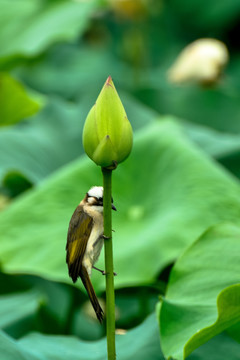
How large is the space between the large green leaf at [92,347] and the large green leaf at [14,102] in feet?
2.72

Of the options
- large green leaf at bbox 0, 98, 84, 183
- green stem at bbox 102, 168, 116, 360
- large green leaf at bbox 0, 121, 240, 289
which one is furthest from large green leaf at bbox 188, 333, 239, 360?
large green leaf at bbox 0, 98, 84, 183

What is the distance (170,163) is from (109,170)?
73cm

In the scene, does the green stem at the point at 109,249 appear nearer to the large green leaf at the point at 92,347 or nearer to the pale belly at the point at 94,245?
the pale belly at the point at 94,245

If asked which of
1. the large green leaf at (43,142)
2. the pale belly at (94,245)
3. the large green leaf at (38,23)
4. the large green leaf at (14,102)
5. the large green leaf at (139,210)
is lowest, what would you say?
the pale belly at (94,245)

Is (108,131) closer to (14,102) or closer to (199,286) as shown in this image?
(199,286)

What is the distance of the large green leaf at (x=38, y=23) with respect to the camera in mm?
1794

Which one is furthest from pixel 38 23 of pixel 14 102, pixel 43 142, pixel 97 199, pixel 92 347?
pixel 97 199

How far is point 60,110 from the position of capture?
162cm

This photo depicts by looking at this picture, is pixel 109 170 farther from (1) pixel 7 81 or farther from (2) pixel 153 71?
(2) pixel 153 71

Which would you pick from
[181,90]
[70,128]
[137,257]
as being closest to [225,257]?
[137,257]

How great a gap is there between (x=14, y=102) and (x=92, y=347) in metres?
0.90

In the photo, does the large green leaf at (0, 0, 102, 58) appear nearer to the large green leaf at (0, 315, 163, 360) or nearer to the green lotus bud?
the large green leaf at (0, 315, 163, 360)

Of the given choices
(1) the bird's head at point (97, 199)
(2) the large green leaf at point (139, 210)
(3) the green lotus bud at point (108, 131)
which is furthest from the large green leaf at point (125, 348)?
(3) the green lotus bud at point (108, 131)

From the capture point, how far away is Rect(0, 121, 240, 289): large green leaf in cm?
100
